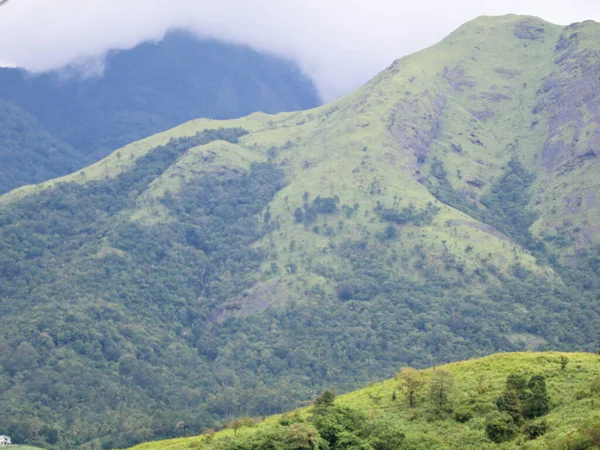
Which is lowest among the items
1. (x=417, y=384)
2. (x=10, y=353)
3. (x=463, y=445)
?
(x=463, y=445)

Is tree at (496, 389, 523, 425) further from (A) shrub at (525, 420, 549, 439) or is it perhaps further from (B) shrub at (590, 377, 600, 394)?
(B) shrub at (590, 377, 600, 394)

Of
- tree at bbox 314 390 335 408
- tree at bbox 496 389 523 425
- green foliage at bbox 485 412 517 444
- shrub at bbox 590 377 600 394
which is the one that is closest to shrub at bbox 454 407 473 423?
tree at bbox 496 389 523 425

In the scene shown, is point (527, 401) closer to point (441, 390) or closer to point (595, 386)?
point (595, 386)

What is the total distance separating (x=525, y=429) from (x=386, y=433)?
11852 mm

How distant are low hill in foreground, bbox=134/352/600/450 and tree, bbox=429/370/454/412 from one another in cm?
10

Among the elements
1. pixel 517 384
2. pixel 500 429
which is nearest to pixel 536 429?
pixel 500 429

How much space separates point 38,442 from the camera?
148 m

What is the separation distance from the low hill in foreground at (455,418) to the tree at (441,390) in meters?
0.10

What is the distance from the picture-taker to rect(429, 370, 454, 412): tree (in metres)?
81.4

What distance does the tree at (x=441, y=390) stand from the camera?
267 ft

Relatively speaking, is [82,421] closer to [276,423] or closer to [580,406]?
[276,423]

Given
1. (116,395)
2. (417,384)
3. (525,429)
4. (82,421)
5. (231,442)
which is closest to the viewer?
(525,429)

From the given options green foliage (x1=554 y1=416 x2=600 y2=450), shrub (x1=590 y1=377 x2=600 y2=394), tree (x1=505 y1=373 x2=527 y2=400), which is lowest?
green foliage (x1=554 y1=416 x2=600 y2=450)

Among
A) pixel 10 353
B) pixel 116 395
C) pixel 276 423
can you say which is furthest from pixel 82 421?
pixel 276 423
